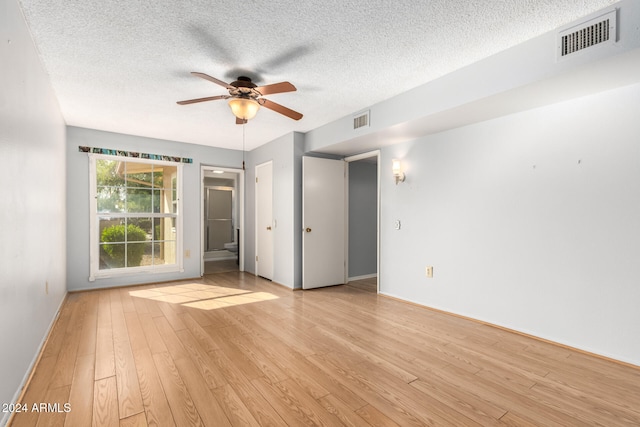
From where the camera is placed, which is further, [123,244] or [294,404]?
[123,244]

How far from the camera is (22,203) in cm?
198

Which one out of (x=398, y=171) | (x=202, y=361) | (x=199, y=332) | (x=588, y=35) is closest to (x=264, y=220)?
(x=398, y=171)

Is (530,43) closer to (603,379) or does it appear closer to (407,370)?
(603,379)

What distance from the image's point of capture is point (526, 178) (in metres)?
2.88

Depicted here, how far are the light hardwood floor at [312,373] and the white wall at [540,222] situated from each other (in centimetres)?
27

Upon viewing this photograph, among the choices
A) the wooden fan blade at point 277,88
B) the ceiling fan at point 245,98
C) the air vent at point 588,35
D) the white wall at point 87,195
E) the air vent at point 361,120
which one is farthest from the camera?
the white wall at point 87,195

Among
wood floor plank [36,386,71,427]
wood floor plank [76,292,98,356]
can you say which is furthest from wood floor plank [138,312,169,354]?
wood floor plank [36,386,71,427]

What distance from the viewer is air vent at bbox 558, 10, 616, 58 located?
6.29 feet

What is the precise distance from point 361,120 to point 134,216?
388cm

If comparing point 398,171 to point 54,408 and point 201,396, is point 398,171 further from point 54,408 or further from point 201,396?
A: point 54,408

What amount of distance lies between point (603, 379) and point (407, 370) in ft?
4.32

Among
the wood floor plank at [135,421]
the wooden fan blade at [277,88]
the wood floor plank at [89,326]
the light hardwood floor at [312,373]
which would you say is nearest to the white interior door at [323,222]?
the light hardwood floor at [312,373]

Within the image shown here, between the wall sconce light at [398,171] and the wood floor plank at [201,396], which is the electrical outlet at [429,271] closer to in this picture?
the wall sconce light at [398,171]

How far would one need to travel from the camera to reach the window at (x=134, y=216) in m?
4.67
